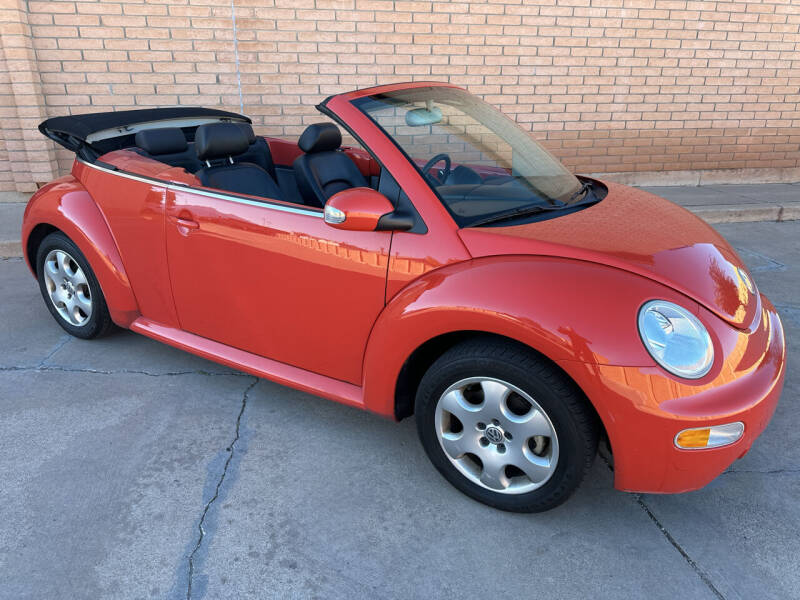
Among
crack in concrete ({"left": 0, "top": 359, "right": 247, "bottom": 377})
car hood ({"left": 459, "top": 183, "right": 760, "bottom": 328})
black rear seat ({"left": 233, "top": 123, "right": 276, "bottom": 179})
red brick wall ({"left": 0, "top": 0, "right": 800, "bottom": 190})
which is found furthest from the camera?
red brick wall ({"left": 0, "top": 0, "right": 800, "bottom": 190})

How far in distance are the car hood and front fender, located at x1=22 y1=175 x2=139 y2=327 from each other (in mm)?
2046

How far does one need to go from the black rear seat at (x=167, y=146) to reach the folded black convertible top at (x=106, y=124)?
0.34ft

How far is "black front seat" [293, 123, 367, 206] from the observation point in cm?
324

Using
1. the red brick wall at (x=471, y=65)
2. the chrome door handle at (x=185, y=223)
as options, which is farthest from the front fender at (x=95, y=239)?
the red brick wall at (x=471, y=65)

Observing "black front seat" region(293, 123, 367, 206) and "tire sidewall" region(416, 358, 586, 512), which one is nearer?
"tire sidewall" region(416, 358, 586, 512)

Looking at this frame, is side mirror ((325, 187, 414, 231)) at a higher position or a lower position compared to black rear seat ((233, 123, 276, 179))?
higher

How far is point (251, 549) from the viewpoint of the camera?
2.28 metres

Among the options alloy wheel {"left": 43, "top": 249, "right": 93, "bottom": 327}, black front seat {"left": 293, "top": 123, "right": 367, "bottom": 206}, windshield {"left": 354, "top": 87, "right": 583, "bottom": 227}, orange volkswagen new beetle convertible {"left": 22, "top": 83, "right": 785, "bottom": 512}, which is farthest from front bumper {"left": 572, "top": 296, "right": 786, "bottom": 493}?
alloy wheel {"left": 43, "top": 249, "right": 93, "bottom": 327}

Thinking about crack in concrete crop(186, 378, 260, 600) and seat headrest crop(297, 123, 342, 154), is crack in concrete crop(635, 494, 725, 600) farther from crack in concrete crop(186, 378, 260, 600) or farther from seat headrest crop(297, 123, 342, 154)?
seat headrest crop(297, 123, 342, 154)

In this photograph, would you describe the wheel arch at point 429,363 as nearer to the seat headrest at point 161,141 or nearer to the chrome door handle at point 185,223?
the chrome door handle at point 185,223

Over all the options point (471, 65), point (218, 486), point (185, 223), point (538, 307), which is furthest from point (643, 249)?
point (471, 65)

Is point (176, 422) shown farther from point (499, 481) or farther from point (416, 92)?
point (416, 92)

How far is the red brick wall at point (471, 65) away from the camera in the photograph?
6.04 m

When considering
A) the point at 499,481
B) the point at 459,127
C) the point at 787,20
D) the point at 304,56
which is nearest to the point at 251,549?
the point at 499,481
